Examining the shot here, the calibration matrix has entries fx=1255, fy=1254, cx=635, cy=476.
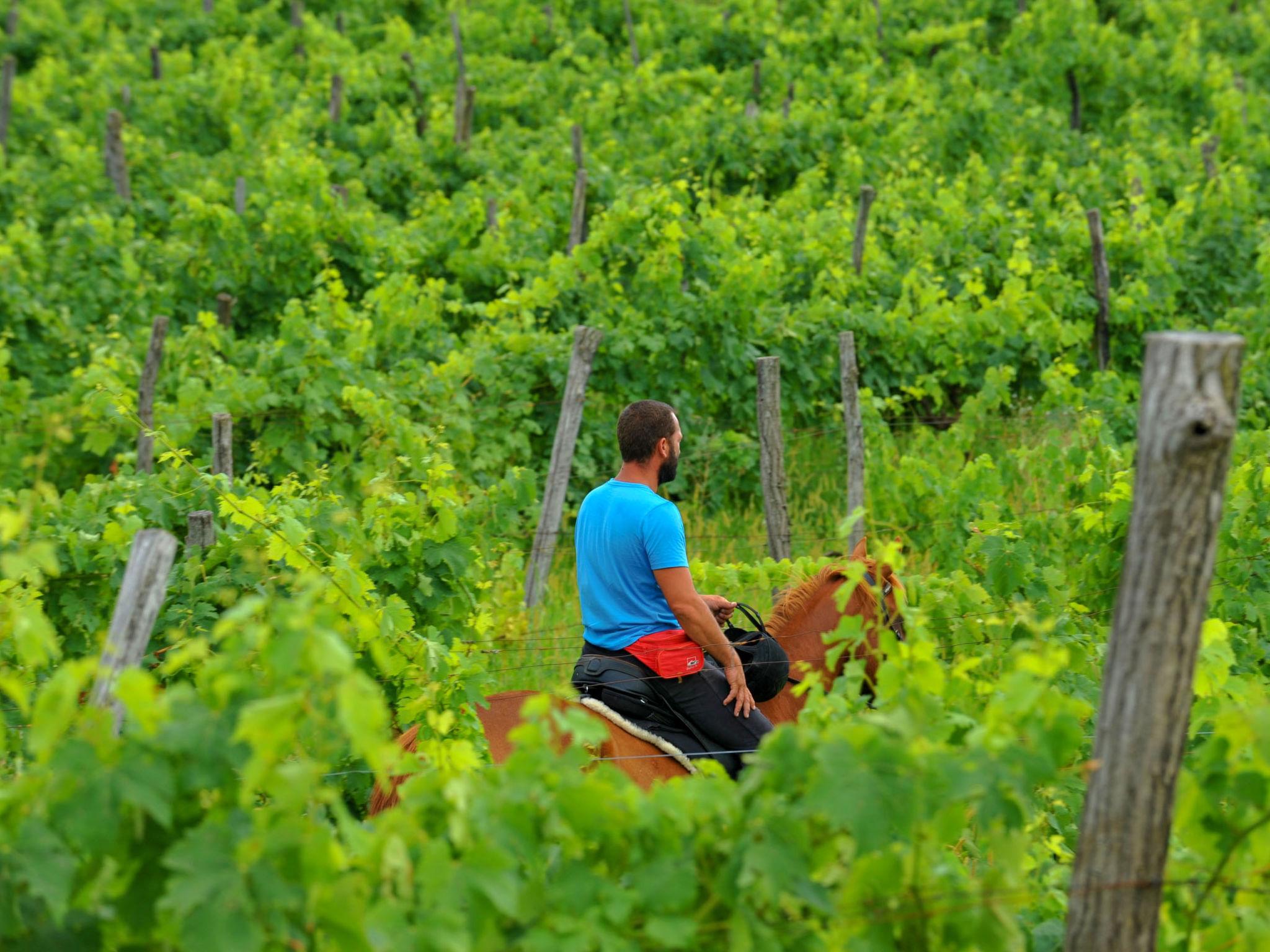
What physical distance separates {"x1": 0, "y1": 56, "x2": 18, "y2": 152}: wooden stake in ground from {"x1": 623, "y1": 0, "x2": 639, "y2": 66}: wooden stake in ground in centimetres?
911

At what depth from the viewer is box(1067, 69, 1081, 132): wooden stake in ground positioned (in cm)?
1825

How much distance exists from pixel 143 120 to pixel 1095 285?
44.4 ft

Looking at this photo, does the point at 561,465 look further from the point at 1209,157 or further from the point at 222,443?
the point at 1209,157

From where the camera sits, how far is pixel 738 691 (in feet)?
14.8

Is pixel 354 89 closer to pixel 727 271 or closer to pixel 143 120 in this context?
pixel 143 120

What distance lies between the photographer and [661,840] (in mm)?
2516

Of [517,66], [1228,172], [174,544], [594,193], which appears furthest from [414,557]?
[517,66]

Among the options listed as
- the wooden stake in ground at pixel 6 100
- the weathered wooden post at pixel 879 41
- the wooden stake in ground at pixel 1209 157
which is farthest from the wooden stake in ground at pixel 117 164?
the wooden stake in ground at pixel 1209 157

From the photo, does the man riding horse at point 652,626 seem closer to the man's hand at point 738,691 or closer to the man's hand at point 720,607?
the man's hand at point 738,691

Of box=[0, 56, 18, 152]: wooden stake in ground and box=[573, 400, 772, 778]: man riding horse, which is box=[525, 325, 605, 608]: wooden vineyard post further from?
box=[0, 56, 18, 152]: wooden stake in ground

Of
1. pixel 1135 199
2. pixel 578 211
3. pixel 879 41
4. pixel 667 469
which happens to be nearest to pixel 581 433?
pixel 578 211

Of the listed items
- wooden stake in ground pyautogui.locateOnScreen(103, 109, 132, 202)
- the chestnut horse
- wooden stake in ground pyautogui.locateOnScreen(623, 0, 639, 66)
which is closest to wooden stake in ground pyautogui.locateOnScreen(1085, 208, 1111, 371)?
the chestnut horse

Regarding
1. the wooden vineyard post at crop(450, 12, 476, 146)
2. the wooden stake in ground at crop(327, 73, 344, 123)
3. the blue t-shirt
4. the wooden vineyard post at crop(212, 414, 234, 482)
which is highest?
the wooden stake in ground at crop(327, 73, 344, 123)

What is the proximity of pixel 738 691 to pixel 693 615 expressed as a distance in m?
0.36
